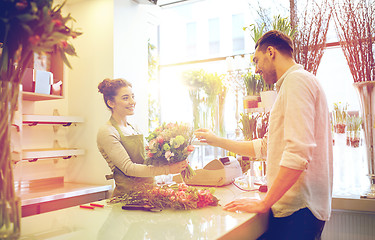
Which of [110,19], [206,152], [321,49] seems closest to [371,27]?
[321,49]

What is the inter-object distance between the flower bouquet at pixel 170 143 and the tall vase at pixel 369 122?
4.68 ft

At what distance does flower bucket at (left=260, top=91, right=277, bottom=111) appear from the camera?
111 inches

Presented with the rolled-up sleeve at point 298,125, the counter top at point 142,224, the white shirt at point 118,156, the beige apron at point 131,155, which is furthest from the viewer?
the beige apron at point 131,155

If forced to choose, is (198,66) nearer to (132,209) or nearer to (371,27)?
(371,27)

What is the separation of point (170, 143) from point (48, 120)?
6.21ft

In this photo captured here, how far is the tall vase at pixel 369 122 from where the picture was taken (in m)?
2.49

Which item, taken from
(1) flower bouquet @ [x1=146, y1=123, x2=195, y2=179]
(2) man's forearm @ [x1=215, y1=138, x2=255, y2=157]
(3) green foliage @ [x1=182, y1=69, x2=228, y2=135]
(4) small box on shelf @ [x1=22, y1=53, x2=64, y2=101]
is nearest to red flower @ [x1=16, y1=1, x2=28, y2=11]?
(1) flower bouquet @ [x1=146, y1=123, x2=195, y2=179]

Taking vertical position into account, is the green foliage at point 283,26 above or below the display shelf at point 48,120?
above

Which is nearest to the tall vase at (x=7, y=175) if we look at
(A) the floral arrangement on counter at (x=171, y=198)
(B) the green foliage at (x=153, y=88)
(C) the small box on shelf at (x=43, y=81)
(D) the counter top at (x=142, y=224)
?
(D) the counter top at (x=142, y=224)

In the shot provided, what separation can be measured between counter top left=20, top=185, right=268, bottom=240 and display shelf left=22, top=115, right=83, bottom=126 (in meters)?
1.71

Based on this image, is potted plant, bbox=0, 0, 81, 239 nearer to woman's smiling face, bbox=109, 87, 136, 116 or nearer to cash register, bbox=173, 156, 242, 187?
woman's smiling face, bbox=109, 87, 136, 116

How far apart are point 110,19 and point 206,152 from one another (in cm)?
185

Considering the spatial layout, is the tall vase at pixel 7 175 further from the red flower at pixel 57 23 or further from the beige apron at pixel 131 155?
the beige apron at pixel 131 155

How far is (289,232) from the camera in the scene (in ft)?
5.14
